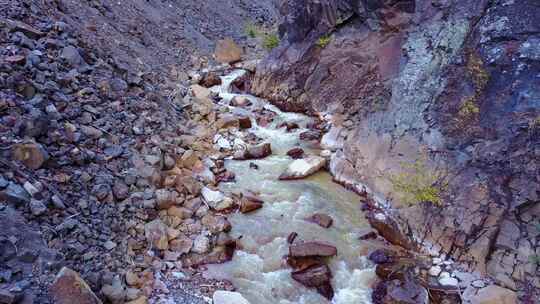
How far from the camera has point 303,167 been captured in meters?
8.49

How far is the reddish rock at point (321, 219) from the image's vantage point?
6.97 meters

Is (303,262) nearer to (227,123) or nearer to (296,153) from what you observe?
(296,153)

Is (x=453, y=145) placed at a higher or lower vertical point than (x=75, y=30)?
higher

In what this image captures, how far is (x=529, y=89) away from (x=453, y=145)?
138 centimetres

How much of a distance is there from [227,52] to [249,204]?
386 inches

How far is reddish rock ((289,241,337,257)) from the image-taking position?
6145 mm

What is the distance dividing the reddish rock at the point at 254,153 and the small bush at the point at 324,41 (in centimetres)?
420

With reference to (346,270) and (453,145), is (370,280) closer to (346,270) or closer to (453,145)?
(346,270)

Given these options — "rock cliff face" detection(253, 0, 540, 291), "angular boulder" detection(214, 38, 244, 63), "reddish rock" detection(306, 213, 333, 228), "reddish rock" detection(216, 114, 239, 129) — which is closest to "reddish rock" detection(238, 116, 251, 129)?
"reddish rock" detection(216, 114, 239, 129)

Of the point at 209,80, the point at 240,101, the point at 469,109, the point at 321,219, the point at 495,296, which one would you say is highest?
the point at 469,109

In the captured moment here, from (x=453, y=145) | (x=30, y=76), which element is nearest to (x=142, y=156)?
(x=30, y=76)

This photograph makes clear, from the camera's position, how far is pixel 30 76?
7.10 meters

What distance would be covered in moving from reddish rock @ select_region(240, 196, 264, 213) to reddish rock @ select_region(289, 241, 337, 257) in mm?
1242

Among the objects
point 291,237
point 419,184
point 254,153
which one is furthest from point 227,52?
point 291,237
